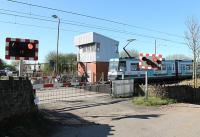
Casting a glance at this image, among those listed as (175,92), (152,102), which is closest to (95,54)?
(175,92)

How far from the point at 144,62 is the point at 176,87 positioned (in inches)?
160

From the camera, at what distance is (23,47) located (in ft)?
37.8

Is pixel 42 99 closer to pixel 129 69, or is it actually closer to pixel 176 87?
pixel 176 87

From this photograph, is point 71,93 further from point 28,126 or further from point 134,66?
point 134,66

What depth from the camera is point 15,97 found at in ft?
33.1

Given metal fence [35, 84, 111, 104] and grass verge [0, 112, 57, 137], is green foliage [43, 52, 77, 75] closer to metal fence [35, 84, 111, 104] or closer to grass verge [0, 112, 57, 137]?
metal fence [35, 84, 111, 104]

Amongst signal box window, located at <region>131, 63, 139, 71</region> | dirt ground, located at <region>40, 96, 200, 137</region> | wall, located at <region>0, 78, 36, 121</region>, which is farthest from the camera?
signal box window, located at <region>131, 63, 139, 71</region>

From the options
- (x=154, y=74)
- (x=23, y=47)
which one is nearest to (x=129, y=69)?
(x=154, y=74)

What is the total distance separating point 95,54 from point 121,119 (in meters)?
31.9

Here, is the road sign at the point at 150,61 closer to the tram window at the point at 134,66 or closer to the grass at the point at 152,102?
the grass at the point at 152,102

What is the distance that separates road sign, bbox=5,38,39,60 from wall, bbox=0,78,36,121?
100 cm

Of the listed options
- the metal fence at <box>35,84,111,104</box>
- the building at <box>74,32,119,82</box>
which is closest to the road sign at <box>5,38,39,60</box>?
the metal fence at <box>35,84,111,104</box>

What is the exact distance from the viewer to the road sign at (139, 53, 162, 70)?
709 inches

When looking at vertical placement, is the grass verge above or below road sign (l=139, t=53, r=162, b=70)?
below
